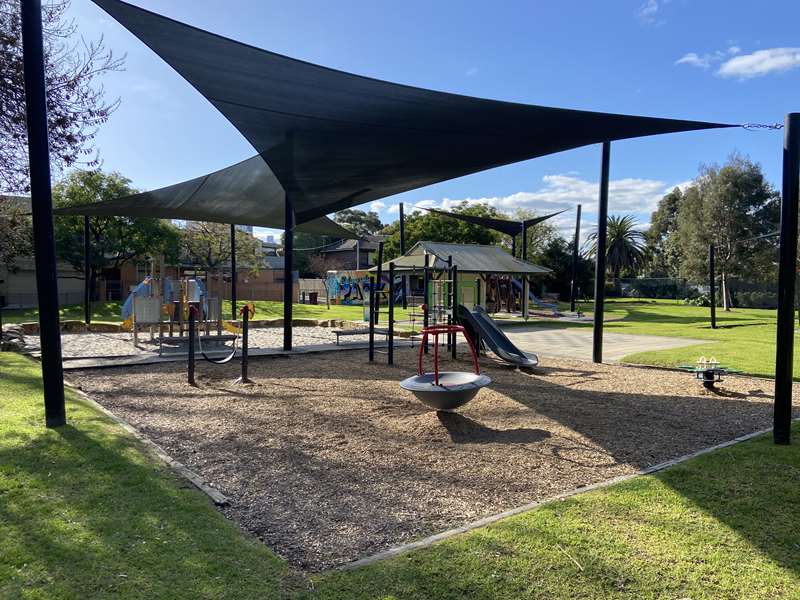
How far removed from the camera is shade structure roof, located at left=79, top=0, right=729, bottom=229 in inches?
207

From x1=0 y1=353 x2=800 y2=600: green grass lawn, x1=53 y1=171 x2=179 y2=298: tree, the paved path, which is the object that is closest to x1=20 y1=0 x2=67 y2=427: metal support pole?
x1=0 y1=353 x2=800 y2=600: green grass lawn

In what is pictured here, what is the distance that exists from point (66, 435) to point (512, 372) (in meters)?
7.09

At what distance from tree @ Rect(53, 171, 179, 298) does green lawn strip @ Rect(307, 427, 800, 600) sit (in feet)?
82.3

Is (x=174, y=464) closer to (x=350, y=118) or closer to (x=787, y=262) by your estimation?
(x=350, y=118)

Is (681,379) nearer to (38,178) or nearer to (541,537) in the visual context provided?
(541,537)

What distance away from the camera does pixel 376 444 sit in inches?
205

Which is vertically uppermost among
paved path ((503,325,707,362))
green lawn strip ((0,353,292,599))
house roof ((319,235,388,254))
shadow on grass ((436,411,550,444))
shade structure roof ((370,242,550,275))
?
house roof ((319,235,388,254))

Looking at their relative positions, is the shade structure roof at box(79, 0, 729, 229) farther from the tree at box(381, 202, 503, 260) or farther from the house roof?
the house roof

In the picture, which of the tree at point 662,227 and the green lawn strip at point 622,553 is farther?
the tree at point 662,227

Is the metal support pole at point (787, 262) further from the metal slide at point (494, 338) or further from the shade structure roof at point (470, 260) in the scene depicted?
the shade structure roof at point (470, 260)

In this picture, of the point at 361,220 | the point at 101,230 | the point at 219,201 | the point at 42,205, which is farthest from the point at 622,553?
the point at 361,220

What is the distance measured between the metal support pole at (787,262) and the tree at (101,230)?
2492 cm

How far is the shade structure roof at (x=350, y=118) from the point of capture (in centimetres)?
526

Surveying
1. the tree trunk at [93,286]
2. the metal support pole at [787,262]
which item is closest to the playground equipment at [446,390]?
the metal support pole at [787,262]
